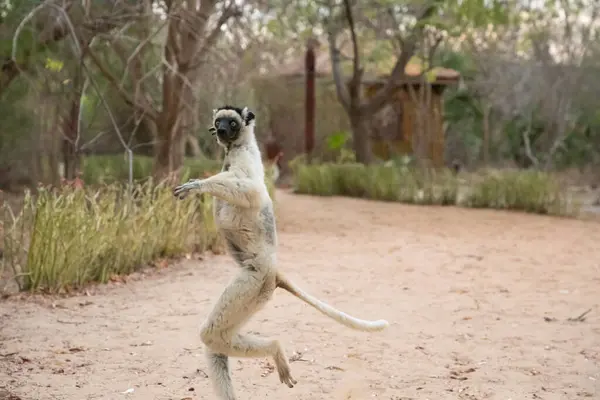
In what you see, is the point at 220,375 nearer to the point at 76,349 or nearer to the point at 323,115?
the point at 76,349

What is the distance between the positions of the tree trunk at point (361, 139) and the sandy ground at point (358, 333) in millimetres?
8056

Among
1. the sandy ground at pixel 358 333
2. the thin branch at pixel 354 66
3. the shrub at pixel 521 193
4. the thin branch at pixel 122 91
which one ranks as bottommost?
the sandy ground at pixel 358 333

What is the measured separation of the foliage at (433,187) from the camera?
13.6 meters

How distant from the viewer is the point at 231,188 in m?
3.17

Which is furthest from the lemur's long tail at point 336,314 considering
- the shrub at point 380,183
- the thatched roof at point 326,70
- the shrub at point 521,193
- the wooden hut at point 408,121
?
the wooden hut at point 408,121

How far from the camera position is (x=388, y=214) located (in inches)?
524

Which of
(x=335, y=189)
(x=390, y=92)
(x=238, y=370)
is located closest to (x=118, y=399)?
(x=238, y=370)

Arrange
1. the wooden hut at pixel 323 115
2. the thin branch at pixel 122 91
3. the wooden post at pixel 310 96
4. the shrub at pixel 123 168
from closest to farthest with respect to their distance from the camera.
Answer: the thin branch at pixel 122 91
the shrub at pixel 123 168
the wooden post at pixel 310 96
the wooden hut at pixel 323 115

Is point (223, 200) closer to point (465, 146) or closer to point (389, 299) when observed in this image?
point (389, 299)

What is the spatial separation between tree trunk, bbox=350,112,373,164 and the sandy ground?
8.06m

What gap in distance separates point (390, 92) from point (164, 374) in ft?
44.2

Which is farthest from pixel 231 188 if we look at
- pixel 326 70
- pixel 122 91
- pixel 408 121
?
pixel 408 121

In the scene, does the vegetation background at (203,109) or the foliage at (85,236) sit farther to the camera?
the vegetation background at (203,109)

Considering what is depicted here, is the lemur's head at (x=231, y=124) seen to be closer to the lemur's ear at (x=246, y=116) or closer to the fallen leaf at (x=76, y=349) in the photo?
the lemur's ear at (x=246, y=116)
